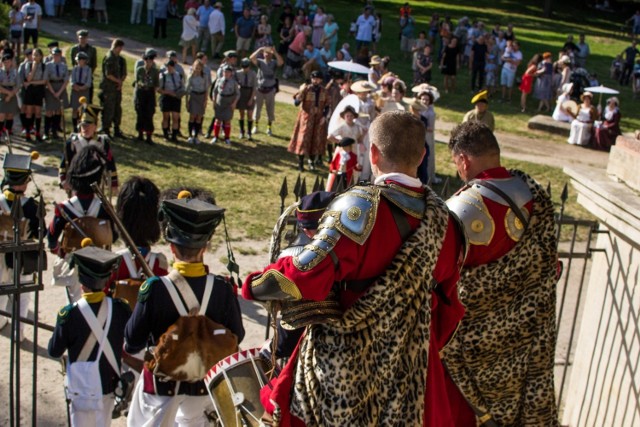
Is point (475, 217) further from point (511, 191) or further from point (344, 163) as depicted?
point (344, 163)

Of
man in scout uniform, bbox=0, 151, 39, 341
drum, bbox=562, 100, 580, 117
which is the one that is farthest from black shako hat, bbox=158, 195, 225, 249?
drum, bbox=562, 100, 580, 117

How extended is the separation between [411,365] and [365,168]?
10261 millimetres

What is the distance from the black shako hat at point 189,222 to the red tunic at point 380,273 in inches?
38.4

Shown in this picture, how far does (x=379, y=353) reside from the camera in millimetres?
3688

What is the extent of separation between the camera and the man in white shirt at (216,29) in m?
25.5

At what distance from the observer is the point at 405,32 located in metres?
30.8

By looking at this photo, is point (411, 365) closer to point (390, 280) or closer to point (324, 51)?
point (390, 280)

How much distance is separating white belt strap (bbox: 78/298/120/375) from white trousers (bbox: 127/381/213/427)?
0.36 metres

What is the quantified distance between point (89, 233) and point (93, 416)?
235 centimetres

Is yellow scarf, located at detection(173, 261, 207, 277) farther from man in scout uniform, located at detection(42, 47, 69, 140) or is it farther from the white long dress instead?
the white long dress

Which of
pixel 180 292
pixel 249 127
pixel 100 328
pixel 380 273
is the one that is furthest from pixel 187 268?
pixel 249 127

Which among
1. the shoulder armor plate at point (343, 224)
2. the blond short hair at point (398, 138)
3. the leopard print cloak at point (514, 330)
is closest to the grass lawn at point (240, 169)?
the leopard print cloak at point (514, 330)

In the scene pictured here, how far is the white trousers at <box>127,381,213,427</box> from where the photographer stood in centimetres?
483

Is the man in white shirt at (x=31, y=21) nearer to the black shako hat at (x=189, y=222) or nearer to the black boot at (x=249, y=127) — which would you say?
the black boot at (x=249, y=127)
